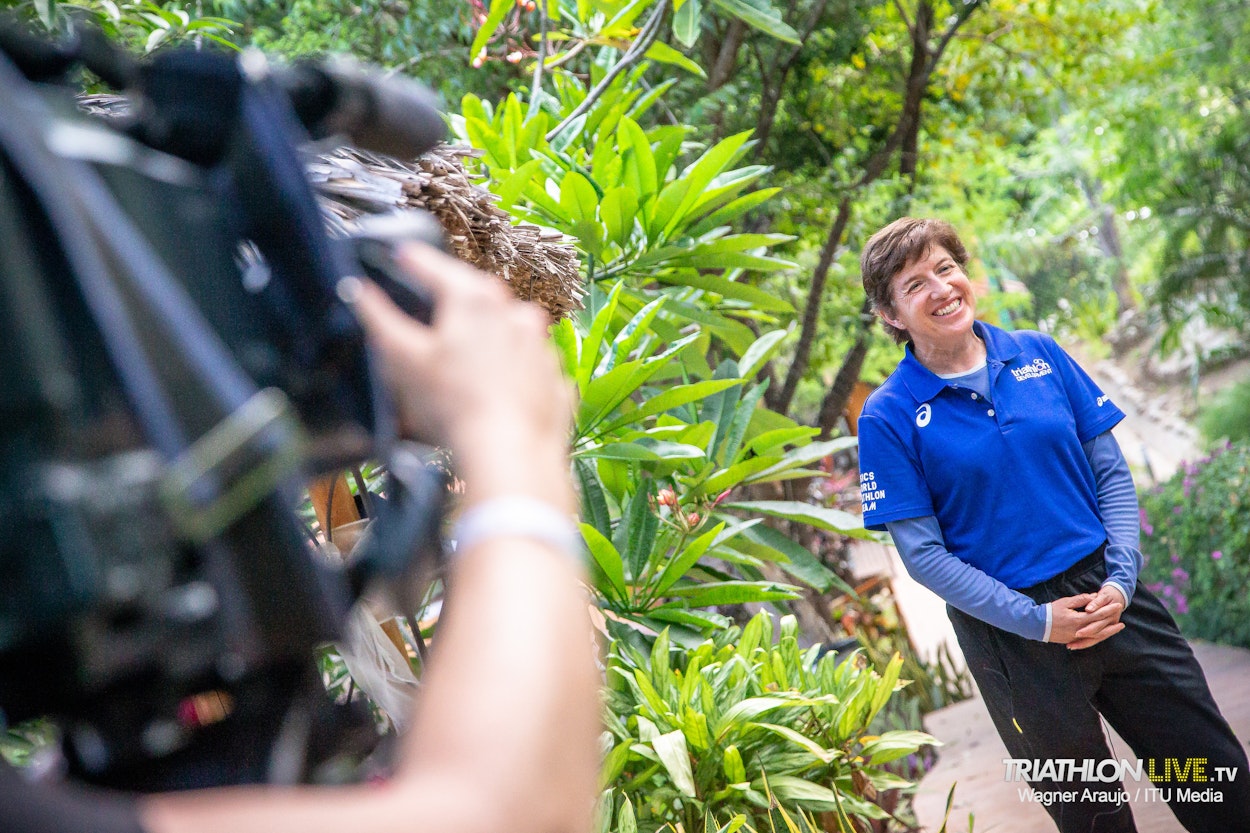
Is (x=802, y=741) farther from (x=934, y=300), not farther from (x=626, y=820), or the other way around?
(x=934, y=300)

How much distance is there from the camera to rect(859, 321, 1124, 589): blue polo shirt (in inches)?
86.0

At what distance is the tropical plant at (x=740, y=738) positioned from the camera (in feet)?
8.01

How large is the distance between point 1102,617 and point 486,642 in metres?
1.89

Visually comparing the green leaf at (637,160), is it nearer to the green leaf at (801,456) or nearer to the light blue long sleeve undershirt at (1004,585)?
the green leaf at (801,456)

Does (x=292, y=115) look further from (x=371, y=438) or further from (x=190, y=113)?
(x=371, y=438)

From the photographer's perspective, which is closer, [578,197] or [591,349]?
[591,349]

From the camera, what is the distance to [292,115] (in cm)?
71

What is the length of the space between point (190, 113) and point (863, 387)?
14.4 metres

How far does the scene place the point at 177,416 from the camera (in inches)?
23.2

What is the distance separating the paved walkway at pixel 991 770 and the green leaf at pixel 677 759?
841 millimetres

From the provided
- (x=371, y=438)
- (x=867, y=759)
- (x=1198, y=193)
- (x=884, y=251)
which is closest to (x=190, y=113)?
(x=371, y=438)

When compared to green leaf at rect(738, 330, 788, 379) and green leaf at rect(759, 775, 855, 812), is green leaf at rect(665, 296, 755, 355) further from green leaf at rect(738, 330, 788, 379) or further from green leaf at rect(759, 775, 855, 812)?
green leaf at rect(759, 775, 855, 812)

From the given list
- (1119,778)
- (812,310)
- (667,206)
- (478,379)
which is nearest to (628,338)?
(667,206)

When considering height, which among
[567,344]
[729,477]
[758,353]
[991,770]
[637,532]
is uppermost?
[567,344]
